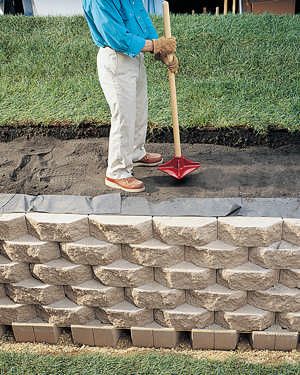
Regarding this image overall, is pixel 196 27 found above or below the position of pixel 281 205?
above

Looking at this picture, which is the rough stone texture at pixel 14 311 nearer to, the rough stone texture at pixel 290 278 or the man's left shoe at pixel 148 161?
the man's left shoe at pixel 148 161

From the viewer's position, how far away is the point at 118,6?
2.98 meters

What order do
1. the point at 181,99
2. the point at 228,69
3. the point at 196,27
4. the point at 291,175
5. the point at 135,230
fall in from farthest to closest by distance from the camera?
the point at 196,27 → the point at 228,69 → the point at 181,99 → the point at 291,175 → the point at 135,230

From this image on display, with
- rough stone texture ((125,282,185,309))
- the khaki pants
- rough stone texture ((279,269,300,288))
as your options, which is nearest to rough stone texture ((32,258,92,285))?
rough stone texture ((125,282,185,309))

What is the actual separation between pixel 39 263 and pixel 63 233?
10.9 inches

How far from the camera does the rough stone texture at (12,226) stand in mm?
2961

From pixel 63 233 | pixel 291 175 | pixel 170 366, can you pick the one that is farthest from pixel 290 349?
pixel 63 233

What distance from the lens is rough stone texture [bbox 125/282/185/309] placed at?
3.01 meters

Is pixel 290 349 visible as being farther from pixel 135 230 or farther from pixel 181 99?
pixel 181 99

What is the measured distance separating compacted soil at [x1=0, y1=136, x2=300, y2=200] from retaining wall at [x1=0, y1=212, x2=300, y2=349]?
484 mm

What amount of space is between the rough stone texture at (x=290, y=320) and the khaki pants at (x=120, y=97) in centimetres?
122

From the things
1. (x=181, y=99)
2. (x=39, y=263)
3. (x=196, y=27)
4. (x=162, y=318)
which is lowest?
(x=162, y=318)

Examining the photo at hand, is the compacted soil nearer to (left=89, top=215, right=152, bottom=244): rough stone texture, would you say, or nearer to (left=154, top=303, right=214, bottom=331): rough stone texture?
(left=89, top=215, right=152, bottom=244): rough stone texture

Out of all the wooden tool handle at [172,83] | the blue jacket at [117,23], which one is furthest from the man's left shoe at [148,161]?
the blue jacket at [117,23]
